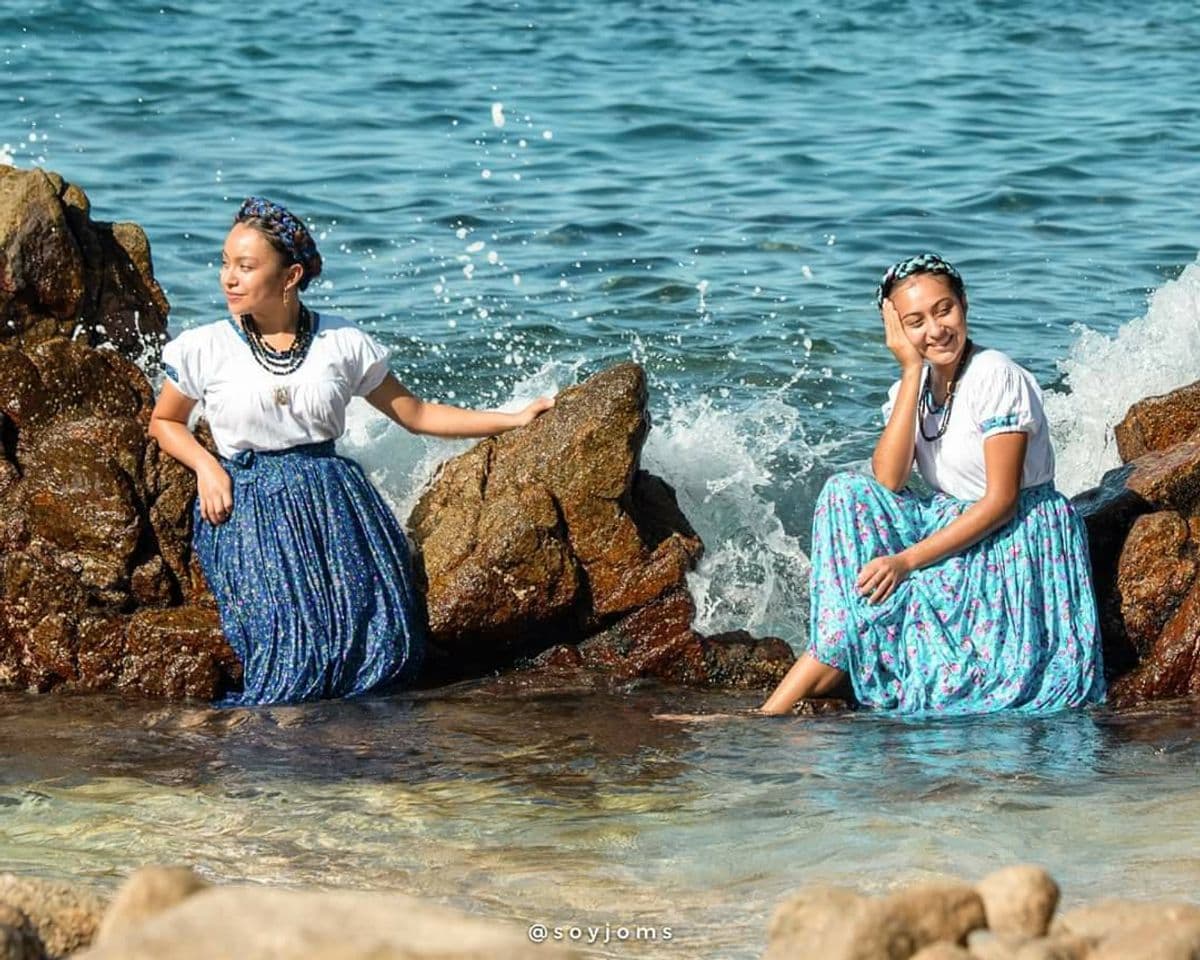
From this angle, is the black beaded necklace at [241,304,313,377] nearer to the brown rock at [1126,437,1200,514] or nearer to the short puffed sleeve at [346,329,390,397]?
the short puffed sleeve at [346,329,390,397]

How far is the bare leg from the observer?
655 cm

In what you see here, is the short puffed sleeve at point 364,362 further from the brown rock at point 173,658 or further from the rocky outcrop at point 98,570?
the brown rock at point 173,658

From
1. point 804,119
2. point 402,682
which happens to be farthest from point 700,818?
point 804,119

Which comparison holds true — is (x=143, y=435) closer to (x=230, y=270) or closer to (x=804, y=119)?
(x=230, y=270)

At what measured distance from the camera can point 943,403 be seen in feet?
21.3

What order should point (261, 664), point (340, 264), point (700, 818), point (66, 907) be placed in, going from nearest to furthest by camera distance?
point (66, 907) < point (700, 818) < point (261, 664) < point (340, 264)

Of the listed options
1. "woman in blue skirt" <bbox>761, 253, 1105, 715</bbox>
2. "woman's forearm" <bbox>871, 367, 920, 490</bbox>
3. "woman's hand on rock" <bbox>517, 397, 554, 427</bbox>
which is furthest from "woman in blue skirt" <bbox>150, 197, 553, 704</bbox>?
"woman's forearm" <bbox>871, 367, 920, 490</bbox>

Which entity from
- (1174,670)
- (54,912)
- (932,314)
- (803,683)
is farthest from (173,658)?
(1174,670)

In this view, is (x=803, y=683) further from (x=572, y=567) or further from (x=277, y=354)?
(x=277, y=354)

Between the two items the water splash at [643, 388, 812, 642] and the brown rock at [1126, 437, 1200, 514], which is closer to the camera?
the brown rock at [1126, 437, 1200, 514]

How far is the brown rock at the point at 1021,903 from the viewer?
134 inches

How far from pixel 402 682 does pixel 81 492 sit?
1.26 m

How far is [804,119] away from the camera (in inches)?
645

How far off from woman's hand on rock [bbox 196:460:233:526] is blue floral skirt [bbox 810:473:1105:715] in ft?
6.48
